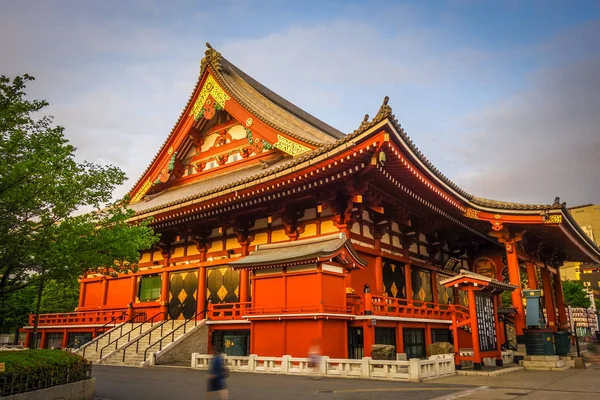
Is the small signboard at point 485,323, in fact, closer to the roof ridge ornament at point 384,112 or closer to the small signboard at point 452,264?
the small signboard at point 452,264

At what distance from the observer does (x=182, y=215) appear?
19984mm

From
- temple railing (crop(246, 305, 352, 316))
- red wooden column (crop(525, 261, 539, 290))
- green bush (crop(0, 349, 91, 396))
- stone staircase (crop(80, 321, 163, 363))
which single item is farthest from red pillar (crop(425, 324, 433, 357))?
green bush (crop(0, 349, 91, 396))

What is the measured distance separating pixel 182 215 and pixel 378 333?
9.70 metres

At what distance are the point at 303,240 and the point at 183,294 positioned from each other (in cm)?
766

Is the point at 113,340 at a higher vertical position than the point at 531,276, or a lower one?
lower

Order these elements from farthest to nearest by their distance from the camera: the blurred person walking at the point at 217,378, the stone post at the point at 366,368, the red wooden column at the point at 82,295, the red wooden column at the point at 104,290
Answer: the red wooden column at the point at 82,295 → the red wooden column at the point at 104,290 → the stone post at the point at 366,368 → the blurred person walking at the point at 217,378

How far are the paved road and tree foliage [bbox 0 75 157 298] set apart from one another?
10.7 feet

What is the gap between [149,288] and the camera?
24297 mm

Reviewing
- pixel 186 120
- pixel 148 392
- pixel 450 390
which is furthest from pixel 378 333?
pixel 186 120

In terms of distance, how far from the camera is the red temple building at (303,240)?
1542 cm

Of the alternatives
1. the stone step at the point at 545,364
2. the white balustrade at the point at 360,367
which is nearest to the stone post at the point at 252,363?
the white balustrade at the point at 360,367

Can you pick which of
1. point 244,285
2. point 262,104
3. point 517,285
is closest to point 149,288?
point 244,285

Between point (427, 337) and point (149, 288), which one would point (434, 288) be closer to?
point (427, 337)

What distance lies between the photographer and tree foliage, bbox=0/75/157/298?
9.07 meters
